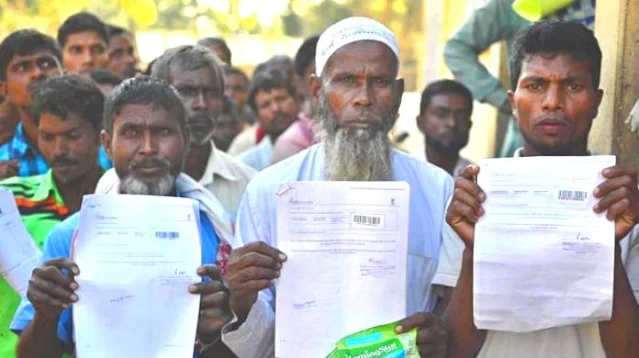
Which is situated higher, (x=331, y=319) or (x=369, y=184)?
(x=369, y=184)

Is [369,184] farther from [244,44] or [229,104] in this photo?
[244,44]

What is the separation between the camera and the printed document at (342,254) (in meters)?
3.31

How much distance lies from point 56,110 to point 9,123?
3.53 ft

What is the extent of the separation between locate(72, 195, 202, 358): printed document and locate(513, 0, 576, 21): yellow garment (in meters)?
2.32

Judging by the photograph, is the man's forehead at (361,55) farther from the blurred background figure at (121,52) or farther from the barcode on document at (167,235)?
the blurred background figure at (121,52)

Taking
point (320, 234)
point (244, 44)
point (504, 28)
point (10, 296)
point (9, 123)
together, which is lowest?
point (10, 296)

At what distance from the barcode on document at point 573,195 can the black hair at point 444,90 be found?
2.91m

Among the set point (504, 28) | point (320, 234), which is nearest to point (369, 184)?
point (320, 234)

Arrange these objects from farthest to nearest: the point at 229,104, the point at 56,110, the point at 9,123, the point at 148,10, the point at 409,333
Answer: the point at 148,10
the point at 229,104
the point at 9,123
the point at 56,110
the point at 409,333

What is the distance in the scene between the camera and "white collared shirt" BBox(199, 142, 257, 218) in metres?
5.37

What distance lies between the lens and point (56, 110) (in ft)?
15.2

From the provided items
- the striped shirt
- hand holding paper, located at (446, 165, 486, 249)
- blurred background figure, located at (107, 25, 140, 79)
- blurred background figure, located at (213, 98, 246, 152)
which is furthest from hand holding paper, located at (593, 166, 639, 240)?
blurred background figure, located at (213, 98, 246, 152)

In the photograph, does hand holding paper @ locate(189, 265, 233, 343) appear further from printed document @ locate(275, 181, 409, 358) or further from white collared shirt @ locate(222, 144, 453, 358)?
printed document @ locate(275, 181, 409, 358)

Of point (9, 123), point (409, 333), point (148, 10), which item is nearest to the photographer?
point (409, 333)
